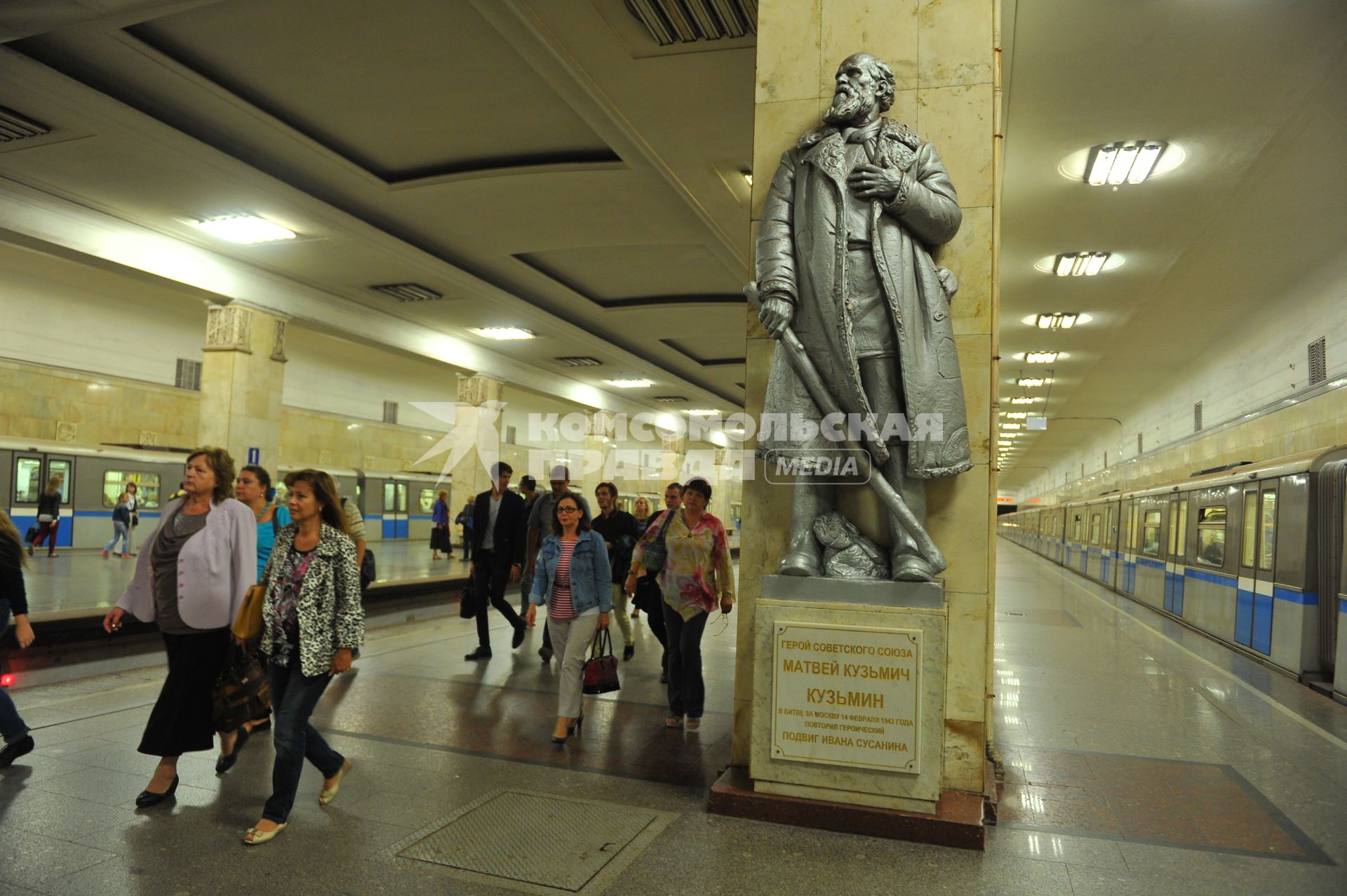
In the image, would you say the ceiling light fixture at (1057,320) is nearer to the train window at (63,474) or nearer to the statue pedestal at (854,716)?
the statue pedestal at (854,716)

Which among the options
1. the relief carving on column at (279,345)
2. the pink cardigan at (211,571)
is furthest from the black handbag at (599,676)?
the relief carving on column at (279,345)

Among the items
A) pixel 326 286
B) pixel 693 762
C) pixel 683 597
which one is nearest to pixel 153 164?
pixel 326 286

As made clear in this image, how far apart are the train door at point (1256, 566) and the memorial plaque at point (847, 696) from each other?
302 inches

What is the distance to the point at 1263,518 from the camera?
963 cm

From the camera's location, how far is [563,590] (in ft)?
17.7

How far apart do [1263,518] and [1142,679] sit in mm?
3234

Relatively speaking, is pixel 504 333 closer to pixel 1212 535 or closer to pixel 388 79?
pixel 388 79

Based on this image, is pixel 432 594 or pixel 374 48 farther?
pixel 432 594

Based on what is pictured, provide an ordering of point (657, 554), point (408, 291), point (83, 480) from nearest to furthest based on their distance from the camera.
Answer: point (657, 554) → point (408, 291) → point (83, 480)

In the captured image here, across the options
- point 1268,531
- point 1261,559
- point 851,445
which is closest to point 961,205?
point 851,445

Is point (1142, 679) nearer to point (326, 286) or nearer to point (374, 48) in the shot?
point (374, 48)

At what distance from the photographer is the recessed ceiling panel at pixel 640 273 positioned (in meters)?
13.1

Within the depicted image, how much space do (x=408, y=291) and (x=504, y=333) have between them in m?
3.23

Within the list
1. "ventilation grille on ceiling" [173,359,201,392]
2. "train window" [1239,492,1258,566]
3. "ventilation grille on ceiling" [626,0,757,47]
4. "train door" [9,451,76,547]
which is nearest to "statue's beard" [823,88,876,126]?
"ventilation grille on ceiling" [626,0,757,47]
